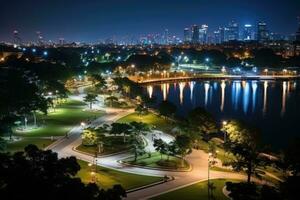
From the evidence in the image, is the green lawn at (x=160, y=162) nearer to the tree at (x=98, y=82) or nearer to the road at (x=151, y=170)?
the road at (x=151, y=170)

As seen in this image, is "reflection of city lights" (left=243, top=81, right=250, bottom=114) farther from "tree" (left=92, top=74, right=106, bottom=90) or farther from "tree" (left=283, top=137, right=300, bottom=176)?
"tree" (left=283, top=137, right=300, bottom=176)

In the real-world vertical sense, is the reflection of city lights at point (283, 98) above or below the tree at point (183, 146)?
below

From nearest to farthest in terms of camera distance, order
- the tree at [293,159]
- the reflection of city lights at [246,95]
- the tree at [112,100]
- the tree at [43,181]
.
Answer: the tree at [43,181], the tree at [293,159], the tree at [112,100], the reflection of city lights at [246,95]

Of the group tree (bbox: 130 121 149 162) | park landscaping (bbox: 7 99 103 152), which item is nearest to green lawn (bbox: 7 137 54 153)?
park landscaping (bbox: 7 99 103 152)

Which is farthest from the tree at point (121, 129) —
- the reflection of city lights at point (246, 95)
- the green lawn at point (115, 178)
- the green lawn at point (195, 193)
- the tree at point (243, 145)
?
the reflection of city lights at point (246, 95)

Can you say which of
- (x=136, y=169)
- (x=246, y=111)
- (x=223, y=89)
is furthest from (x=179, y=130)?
(x=223, y=89)

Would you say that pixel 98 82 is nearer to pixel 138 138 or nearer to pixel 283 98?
pixel 283 98

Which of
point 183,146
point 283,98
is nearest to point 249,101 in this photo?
point 283,98
